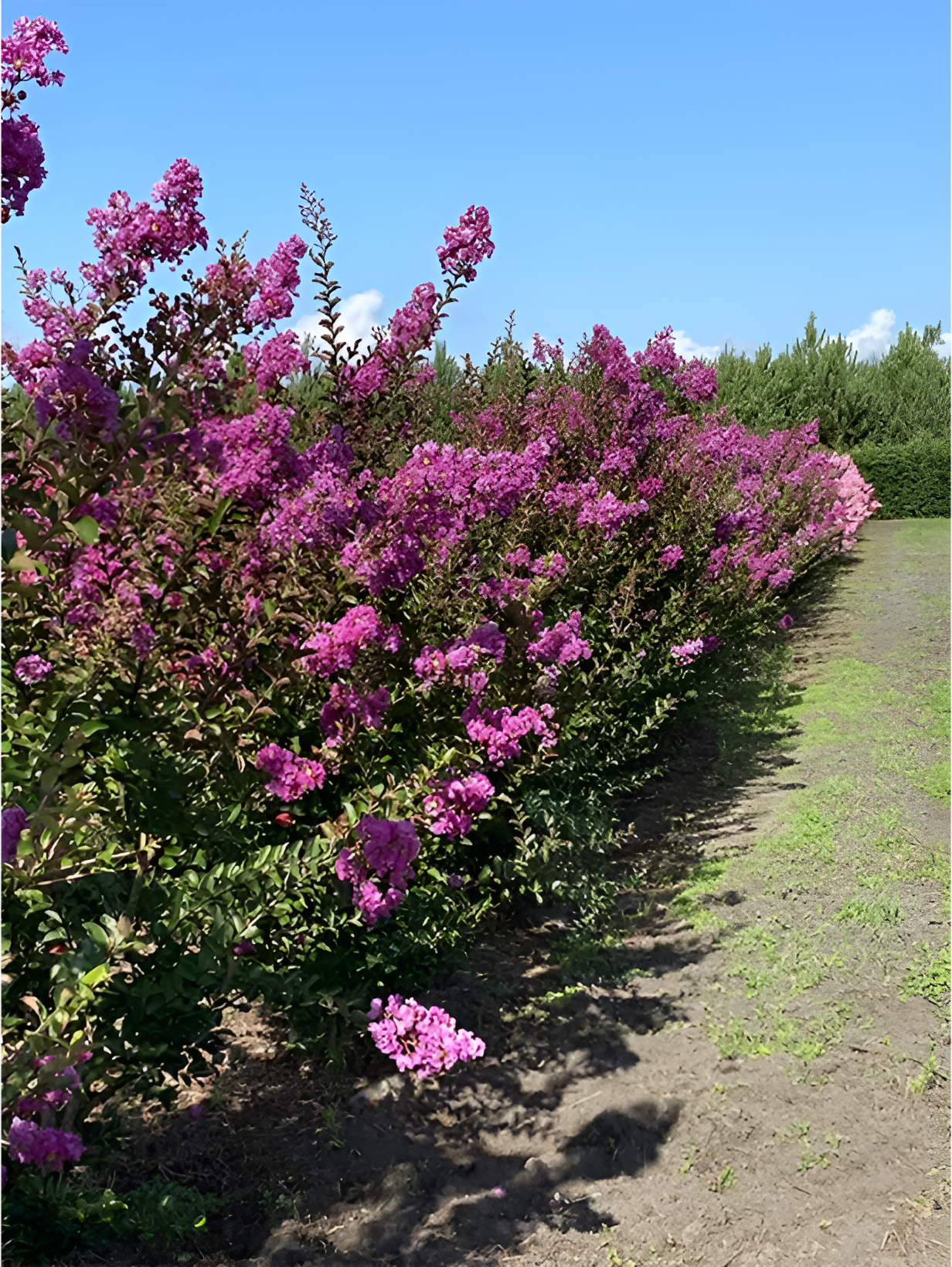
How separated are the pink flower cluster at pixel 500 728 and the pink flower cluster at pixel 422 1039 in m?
0.79

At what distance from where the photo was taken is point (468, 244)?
3881 mm

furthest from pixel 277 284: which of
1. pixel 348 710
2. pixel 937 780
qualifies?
pixel 937 780

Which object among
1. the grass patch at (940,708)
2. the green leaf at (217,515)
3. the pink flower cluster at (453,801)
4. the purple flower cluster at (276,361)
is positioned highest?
the purple flower cluster at (276,361)

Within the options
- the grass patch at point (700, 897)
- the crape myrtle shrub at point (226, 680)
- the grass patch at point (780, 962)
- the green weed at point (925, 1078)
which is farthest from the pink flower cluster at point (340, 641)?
the grass patch at point (700, 897)

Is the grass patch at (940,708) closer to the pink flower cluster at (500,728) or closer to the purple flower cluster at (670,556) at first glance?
the purple flower cluster at (670,556)

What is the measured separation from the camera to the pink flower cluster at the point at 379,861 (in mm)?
2918

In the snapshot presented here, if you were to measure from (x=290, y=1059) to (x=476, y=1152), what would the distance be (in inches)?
32.4

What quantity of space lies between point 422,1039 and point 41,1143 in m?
0.95

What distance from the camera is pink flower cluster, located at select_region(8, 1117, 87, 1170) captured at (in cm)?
259

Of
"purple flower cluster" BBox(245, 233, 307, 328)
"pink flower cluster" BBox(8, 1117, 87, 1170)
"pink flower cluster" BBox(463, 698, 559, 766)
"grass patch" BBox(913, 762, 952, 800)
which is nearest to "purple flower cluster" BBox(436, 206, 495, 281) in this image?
"purple flower cluster" BBox(245, 233, 307, 328)

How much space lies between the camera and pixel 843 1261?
3127 millimetres

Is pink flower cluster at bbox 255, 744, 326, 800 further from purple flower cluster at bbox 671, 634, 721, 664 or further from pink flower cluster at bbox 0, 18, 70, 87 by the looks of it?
purple flower cluster at bbox 671, 634, 721, 664

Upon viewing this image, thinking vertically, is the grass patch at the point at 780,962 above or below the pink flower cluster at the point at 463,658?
below

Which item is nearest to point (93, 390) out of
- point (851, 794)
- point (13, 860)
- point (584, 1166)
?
point (13, 860)
